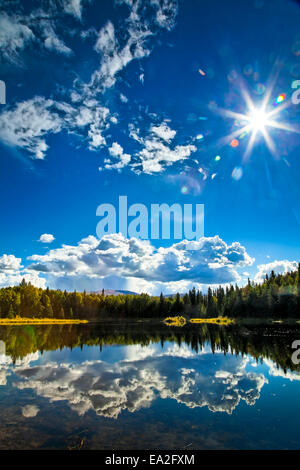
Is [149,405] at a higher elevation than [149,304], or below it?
higher

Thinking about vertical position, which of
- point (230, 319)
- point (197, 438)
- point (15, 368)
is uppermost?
point (197, 438)

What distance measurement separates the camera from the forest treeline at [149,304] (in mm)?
133125

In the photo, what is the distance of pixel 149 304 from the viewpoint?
196125 millimetres

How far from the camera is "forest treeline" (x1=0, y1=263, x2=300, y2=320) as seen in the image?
13312cm

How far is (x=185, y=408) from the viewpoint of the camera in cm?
1603

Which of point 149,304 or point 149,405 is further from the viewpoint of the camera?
point 149,304

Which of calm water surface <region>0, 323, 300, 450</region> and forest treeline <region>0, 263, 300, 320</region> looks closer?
calm water surface <region>0, 323, 300, 450</region>

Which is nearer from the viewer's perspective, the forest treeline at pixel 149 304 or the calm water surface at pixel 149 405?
the calm water surface at pixel 149 405
